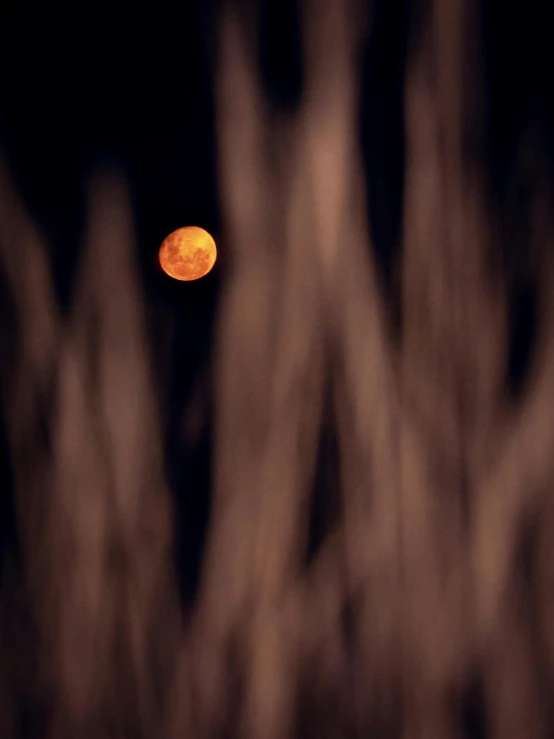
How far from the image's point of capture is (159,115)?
3.93ft

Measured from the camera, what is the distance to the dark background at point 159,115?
1195 millimetres

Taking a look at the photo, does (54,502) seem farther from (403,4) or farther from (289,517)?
(403,4)

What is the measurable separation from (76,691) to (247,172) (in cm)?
63

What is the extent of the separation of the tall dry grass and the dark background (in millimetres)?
19

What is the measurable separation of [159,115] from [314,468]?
444 mm

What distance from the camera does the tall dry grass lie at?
119 cm

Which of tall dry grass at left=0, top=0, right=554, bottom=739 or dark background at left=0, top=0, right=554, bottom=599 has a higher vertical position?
dark background at left=0, top=0, right=554, bottom=599

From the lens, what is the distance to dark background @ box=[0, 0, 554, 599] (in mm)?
1195

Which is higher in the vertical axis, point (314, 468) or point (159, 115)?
point (159, 115)

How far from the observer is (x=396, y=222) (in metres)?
1.20

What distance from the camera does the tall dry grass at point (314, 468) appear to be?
1189 millimetres

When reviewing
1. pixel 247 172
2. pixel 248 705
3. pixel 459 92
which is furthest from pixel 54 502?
pixel 459 92

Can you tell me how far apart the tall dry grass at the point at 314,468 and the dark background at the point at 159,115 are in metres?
0.02

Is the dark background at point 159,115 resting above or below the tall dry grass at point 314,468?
above
